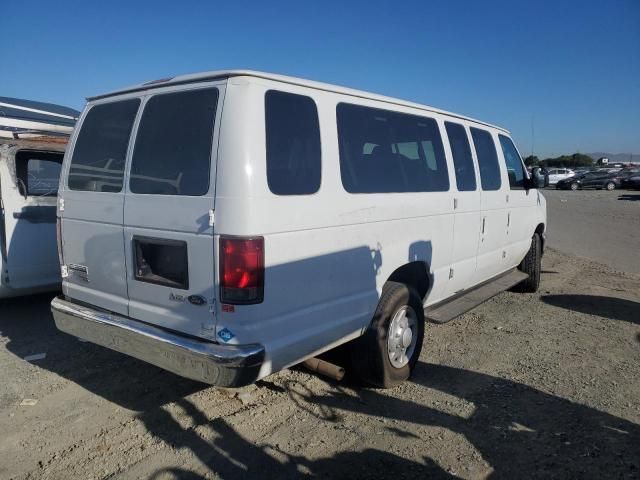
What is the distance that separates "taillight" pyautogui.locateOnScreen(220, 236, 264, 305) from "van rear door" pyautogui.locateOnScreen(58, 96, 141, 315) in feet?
3.07

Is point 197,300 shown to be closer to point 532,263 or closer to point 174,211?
point 174,211

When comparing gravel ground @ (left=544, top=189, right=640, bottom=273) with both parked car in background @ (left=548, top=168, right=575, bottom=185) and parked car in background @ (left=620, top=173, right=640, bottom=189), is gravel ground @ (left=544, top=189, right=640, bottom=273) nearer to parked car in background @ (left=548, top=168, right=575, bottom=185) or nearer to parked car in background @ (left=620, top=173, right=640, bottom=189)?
parked car in background @ (left=620, top=173, right=640, bottom=189)

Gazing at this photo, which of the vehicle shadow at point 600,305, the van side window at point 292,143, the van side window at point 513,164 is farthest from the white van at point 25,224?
the vehicle shadow at point 600,305

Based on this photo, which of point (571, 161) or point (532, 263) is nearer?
point (532, 263)

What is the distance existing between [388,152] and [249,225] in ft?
5.25

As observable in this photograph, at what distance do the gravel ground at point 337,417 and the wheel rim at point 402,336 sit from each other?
0.86 ft

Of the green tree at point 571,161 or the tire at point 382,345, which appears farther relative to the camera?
the green tree at point 571,161

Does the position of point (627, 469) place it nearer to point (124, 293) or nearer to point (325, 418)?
point (325, 418)

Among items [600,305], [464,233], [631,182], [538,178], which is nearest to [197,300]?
[464,233]

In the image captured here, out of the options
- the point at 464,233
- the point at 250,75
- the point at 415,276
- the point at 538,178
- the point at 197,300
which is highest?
the point at 250,75

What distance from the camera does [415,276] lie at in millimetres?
4418

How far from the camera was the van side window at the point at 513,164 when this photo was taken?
19.5 ft

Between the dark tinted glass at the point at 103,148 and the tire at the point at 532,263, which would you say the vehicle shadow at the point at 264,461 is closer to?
the dark tinted glass at the point at 103,148

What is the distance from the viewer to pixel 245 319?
2.87 meters
